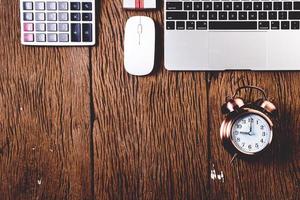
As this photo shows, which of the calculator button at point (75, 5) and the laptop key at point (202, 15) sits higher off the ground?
the calculator button at point (75, 5)

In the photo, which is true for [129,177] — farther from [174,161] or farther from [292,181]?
[292,181]

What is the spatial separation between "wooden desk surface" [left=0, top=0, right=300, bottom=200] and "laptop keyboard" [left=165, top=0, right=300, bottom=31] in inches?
4.5

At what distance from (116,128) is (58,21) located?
266 millimetres

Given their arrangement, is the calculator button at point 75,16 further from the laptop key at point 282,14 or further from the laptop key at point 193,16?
the laptop key at point 282,14

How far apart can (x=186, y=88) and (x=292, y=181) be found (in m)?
0.32

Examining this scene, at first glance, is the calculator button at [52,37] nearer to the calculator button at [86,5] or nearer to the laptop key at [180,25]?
the calculator button at [86,5]

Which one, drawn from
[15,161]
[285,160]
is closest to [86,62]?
[15,161]

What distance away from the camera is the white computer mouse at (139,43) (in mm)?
973

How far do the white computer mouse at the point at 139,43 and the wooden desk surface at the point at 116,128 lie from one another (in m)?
0.03

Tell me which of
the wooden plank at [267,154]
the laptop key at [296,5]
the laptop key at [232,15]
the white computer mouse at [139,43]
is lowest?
the wooden plank at [267,154]

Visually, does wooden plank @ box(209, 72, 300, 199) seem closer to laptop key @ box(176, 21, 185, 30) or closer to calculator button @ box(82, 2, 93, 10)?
laptop key @ box(176, 21, 185, 30)

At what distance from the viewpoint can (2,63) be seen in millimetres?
1009

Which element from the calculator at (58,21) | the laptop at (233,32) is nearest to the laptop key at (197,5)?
the laptop at (233,32)

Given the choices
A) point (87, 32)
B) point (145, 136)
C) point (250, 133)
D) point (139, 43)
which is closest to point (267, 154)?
point (250, 133)
